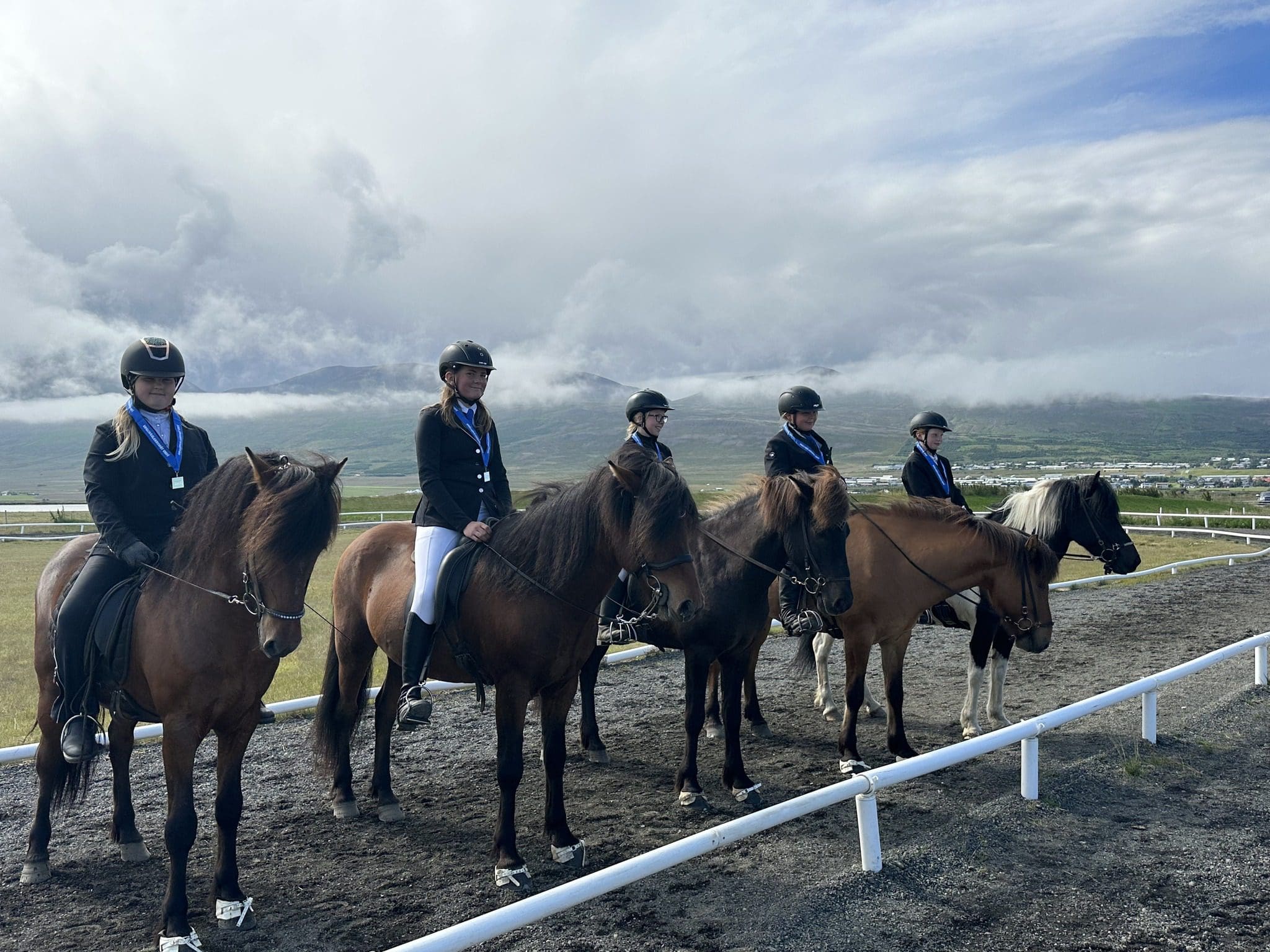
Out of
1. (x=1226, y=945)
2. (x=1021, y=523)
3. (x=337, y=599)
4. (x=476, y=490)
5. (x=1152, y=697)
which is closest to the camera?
(x=1226, y=945)

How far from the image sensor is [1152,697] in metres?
7.56

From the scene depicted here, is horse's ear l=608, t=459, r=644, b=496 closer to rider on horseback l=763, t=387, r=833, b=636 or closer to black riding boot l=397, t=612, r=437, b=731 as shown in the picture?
black riding boot l=397, t=612, r=437, b=731

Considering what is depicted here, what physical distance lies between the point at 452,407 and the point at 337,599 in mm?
2023

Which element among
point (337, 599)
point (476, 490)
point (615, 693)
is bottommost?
point (615, 693)

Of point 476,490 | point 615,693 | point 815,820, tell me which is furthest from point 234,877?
point 615,693

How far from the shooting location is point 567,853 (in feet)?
17.9

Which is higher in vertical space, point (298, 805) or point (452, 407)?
point (452, 407)

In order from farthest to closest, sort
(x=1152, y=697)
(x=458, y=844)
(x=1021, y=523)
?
1. (x=1021, y=523)
2. (x=1152, y=697)
3. (x=458, y=844)

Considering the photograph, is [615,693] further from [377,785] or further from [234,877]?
[234,877]

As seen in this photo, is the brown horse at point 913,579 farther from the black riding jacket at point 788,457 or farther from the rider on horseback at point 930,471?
the rider on horseback at point 930,471

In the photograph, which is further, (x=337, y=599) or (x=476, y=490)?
(x=337, y=599)

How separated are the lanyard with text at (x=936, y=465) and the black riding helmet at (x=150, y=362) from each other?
6.83 meters

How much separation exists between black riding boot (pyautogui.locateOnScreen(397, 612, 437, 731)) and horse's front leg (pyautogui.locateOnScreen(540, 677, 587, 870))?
0.77m

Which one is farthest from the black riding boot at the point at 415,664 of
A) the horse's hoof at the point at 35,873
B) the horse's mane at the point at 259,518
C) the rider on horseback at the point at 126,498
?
the horse's hoof at the point at 35,873
